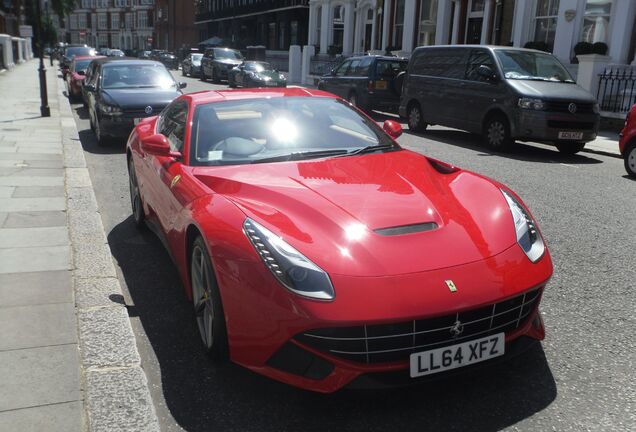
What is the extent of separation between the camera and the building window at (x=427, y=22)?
90.8 feet

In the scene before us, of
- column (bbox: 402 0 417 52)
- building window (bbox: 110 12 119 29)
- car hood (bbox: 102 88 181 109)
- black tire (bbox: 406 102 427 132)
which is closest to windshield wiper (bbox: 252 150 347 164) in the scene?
car hood (bbox: 102 88 181 109)

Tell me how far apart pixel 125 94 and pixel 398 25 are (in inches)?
→ 862

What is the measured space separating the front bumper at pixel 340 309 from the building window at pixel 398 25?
29.1 metres

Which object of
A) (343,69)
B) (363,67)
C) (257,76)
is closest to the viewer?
(363,67)

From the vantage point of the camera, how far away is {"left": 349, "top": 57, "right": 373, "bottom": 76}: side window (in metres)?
17.2

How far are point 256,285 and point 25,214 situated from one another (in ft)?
14.0

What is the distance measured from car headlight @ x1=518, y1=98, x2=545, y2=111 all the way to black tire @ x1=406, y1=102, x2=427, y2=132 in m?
3.39

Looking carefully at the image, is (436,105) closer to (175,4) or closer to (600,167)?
(600,167)

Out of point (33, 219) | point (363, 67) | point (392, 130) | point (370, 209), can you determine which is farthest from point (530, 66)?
point (370, 209)

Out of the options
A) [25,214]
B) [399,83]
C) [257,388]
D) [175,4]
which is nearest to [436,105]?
[399,83]

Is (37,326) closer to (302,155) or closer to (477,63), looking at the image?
(302,155)

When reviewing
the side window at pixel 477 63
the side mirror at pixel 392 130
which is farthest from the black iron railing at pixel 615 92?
the side mirror at pixel 392 130

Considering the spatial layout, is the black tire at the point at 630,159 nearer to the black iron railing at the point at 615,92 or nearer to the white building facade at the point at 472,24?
the black iron railing at the point at 615,92

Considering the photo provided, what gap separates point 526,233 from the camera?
3.15 meters
